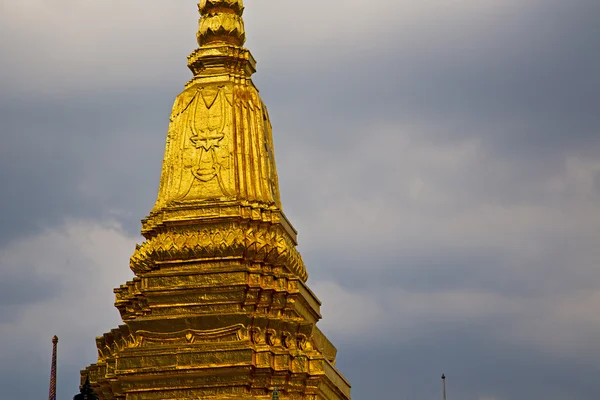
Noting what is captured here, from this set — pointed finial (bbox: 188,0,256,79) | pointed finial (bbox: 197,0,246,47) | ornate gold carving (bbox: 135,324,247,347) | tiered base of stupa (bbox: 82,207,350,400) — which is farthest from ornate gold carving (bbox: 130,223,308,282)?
pointed finial (bbox: 197,0,246,47)

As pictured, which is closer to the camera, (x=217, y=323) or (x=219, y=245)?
(x=217, y=323)

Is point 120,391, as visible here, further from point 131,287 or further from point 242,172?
point 242,172

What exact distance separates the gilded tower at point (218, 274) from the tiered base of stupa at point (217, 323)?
1.0 inches

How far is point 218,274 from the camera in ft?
157

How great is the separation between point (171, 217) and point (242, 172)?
91.9 inches

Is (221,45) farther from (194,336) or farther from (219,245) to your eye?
(194,336)

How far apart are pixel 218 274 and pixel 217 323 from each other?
1384 millimetres

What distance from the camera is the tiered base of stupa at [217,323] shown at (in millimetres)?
46594

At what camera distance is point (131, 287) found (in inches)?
1940

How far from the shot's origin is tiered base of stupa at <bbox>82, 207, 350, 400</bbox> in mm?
46594

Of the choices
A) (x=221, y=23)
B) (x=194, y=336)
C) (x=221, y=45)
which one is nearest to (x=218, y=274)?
(x=194, y=336)

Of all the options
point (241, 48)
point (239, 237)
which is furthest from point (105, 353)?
point (241, 48)

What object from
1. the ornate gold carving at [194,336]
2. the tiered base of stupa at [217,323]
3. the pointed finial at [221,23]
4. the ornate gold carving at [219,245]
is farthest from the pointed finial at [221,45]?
the ornate gold carving at [194,336]

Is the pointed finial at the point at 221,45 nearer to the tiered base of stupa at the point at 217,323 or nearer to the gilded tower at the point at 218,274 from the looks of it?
the gilded tower at the point at 218,274
